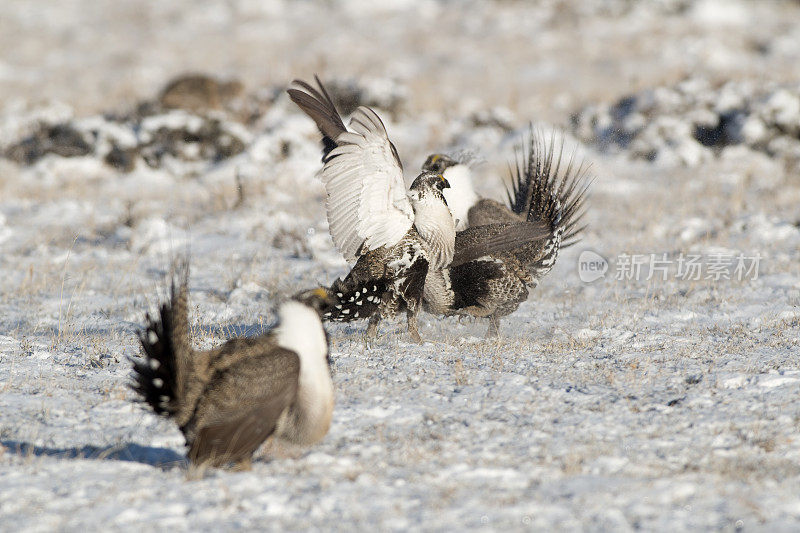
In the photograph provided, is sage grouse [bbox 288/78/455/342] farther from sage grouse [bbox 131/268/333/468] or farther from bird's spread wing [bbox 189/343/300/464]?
bird's spread wing [bbox 189/343/300/464]

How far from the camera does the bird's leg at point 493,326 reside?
5.98 meters

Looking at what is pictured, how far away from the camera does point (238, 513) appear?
3.24 meters

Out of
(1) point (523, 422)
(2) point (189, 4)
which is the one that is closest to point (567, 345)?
(1) point (523, 422)

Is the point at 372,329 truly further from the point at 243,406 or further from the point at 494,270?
the point at 243,406

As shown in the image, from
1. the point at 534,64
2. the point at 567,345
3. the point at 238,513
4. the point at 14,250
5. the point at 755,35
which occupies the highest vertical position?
the point at 755,35

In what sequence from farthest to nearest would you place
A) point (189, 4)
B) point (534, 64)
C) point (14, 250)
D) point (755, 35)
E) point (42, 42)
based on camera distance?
point (189, 4), point (42, 42), point (755, 35), point (534, 64), point (14, 250)

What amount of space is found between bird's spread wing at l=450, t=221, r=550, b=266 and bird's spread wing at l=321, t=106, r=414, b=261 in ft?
1.95

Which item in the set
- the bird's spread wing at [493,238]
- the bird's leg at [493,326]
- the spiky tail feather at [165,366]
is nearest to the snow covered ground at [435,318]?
the bird's leg at [493,326]

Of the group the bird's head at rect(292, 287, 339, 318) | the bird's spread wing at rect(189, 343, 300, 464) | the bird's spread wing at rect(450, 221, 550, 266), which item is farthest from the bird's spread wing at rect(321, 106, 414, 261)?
the bird's spread wing at rect(189, 343, 300, 464)

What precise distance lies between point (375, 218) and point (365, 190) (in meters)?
0.25

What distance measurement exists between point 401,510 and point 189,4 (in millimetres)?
25314

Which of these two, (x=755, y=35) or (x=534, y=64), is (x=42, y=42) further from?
(x=755, y=35)

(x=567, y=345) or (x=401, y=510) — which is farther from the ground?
(x=567, y=345)

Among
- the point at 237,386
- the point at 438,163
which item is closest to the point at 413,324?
the point at 438,163
